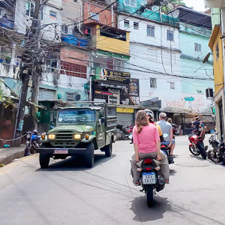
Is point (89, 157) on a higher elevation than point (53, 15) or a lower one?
lower

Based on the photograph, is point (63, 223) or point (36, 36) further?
point (36, 36)

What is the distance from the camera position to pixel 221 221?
375 centimetres

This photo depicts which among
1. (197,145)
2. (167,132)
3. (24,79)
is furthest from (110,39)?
(167,132)

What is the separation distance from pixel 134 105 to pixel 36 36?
16.9 m

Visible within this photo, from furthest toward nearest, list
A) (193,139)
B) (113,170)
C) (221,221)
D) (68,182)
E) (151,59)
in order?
(151,59) < (193,139) < (113,170) < (68,182) < (221,221)

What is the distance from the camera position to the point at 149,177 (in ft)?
14.5

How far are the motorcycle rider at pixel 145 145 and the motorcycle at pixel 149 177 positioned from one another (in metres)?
0.13

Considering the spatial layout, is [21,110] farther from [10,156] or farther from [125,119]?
[125,119]

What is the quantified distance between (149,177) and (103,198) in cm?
123

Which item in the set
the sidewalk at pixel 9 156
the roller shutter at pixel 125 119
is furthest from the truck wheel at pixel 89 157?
the roller shutter at pixel 125 119

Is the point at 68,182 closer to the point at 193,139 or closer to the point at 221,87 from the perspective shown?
the point at 193,139

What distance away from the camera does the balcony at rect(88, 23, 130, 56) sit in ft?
92.8

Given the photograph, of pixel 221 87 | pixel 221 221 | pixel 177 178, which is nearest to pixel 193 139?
pixel 177 178

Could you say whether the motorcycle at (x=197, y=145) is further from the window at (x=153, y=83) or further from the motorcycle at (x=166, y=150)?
the window at (x=153, y=83)
